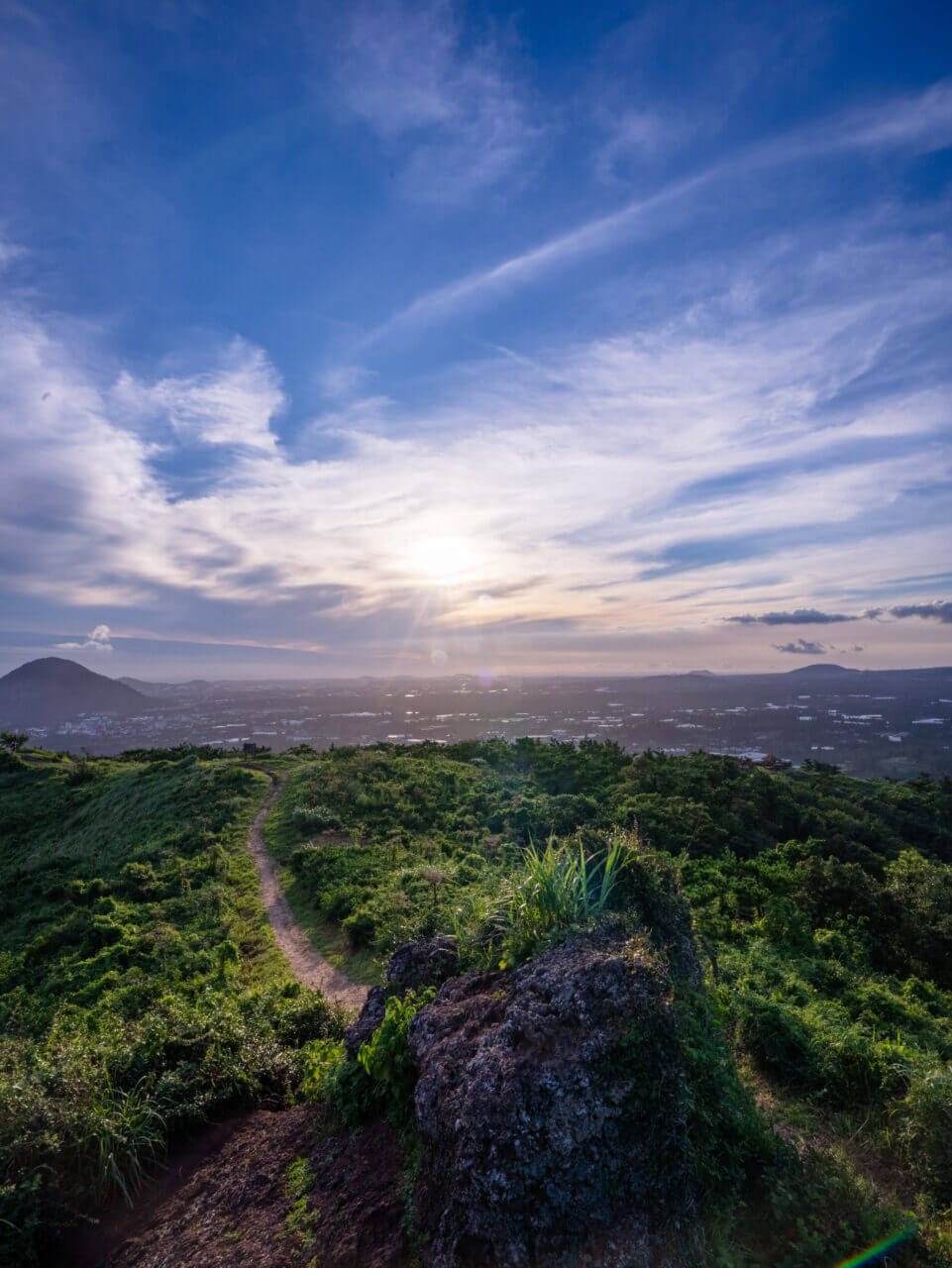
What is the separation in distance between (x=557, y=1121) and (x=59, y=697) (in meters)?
236

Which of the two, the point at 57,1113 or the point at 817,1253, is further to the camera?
the point at 57,1113

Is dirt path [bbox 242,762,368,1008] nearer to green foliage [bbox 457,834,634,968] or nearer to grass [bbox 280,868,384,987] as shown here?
grass [bbox 280,868,384,987]

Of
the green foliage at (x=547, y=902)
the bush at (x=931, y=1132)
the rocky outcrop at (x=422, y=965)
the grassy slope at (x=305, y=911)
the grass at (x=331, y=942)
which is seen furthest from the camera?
the grassy slope at (x=305, y=911)

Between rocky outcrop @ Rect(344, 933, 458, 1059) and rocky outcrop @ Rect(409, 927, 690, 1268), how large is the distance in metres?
1.97

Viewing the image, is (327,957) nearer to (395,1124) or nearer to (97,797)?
(395,1124)

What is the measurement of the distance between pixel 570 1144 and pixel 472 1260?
2.99 feet

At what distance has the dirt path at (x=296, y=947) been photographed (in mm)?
10578

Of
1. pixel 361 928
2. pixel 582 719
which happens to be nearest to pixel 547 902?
pixel 361 928

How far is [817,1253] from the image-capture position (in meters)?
3.84

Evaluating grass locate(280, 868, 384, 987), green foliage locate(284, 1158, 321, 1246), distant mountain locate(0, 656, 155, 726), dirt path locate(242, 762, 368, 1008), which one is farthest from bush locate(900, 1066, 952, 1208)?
distant mountain locate(0, 656, 155, 726)

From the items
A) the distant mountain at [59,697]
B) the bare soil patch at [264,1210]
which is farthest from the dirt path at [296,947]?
the distant mountain at [59,697]

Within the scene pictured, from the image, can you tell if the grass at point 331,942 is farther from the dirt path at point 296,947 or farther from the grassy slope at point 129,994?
the grassy slope at point 129,994

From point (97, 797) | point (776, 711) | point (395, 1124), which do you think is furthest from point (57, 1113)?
point (776, 711)

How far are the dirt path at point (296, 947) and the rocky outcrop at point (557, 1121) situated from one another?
5.18 meters
